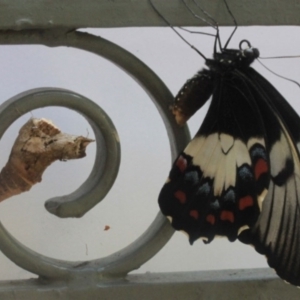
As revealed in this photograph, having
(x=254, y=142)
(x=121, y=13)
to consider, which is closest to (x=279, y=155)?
(x=254, y=142)

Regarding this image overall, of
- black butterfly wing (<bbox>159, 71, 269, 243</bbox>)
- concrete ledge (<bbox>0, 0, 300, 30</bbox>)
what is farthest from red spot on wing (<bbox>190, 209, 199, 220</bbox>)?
concrete ledge (<bbox>0, 0, 300, 30</bbox>)

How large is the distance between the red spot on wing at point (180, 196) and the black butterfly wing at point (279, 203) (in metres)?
0.04

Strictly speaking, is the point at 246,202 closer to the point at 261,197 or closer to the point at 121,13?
the point at 261,197

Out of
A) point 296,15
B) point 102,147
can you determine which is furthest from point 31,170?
point 296,15

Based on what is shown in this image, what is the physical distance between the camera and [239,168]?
1.00 ft

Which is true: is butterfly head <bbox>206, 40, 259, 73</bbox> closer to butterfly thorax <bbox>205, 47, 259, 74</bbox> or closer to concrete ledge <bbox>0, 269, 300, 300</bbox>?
butterfly thorax <bbox>205, 47, 259, 74</bbox>

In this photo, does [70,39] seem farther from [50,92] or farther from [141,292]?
[141,292]

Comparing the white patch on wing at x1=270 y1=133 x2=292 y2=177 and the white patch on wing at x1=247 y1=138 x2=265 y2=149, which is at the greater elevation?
the white patch on wing at x1=247 y1=138 x2=265 y2=149

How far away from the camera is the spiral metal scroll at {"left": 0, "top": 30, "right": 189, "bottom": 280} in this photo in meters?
0.28

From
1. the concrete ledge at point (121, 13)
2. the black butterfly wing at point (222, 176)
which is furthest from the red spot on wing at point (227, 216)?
the concrete ledge at point (121, 13)

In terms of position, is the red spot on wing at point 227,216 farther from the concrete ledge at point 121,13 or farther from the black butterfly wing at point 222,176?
the concrete ledge at point 121,13

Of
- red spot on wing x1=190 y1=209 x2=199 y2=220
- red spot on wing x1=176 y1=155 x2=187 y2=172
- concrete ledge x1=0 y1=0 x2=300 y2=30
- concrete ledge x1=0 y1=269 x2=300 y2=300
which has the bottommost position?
concrete ledge x1=0 y1=269 x2=300 y2=300

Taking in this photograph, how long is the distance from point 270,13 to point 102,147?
0.12 metres

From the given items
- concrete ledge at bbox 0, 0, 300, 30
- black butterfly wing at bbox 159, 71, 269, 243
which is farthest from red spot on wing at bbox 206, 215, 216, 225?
concrete ledge at bbox 0, 0, 300, 30
